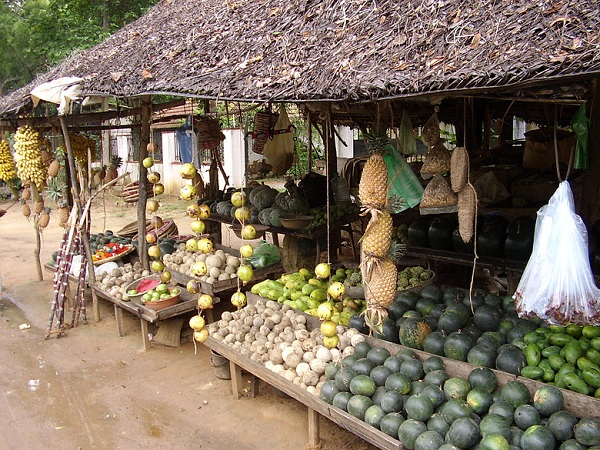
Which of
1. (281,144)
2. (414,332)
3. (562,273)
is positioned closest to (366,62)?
(562,273)

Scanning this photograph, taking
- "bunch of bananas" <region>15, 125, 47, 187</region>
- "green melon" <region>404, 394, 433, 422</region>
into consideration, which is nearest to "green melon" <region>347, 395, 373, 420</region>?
"green melon" <region>404, 394, 433, 422</region>

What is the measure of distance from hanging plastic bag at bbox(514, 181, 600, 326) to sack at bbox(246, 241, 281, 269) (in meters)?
4.06

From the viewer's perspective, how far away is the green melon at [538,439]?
2.83 metres

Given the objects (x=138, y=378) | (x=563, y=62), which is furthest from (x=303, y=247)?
(x=563, y=62)

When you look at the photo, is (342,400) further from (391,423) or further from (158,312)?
(158,312)

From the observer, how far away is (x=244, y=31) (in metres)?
5.21

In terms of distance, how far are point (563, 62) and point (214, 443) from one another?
12.2ft

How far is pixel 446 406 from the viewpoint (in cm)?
326

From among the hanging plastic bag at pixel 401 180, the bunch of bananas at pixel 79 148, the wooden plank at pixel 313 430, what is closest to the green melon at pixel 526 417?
the wooden plank at pixel 313 430

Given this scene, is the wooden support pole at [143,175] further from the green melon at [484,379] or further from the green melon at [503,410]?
the green melon at [503,410]

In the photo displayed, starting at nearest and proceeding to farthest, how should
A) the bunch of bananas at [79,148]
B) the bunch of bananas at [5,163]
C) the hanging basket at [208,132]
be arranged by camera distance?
the bunch of bananas at [79,148] < the hanging basket at [208,132] < the bunch of bananas at [5,163]

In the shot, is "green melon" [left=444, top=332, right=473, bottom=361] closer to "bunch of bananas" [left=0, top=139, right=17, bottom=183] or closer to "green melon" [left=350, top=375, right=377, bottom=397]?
"green melon" [left=350, top=375, right=377, bottom=397]

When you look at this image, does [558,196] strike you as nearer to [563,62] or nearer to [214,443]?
[563,62]

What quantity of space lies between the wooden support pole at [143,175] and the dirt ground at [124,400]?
95 centimetres
